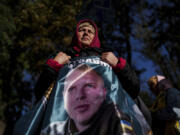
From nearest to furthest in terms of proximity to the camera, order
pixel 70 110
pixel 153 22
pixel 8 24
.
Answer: pixel 70 110
pixel 8 24
pixel 153 22

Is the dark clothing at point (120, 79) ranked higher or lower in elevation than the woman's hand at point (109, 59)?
lower

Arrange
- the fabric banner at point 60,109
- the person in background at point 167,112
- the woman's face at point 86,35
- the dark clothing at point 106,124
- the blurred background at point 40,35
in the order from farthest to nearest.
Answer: the blurred background at point 40,35
the person in background at point 167,112
the woman's face at point 86,35
the fabric banner at point 60,109
the dark clothing at point 106,124

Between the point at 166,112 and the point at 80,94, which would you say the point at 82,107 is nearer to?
Answer: the point at 80,94

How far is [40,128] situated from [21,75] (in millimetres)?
9135

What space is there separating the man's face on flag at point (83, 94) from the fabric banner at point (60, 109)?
0.05 meters

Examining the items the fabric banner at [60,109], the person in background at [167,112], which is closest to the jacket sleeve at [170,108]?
the person in background at [167,112]

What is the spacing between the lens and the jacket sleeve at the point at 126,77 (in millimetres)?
2307

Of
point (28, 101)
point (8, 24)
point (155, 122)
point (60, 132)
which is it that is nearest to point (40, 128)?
point (60, 132)

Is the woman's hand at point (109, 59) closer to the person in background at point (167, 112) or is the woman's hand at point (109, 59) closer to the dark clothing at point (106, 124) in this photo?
the dark clothing at point (106, 124)

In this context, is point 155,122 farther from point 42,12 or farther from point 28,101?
point 28,101

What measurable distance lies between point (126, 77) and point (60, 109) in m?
0.77

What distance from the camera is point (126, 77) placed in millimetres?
2316

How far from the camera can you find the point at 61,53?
8.09 feet

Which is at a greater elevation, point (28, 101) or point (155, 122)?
point (28, 101)
